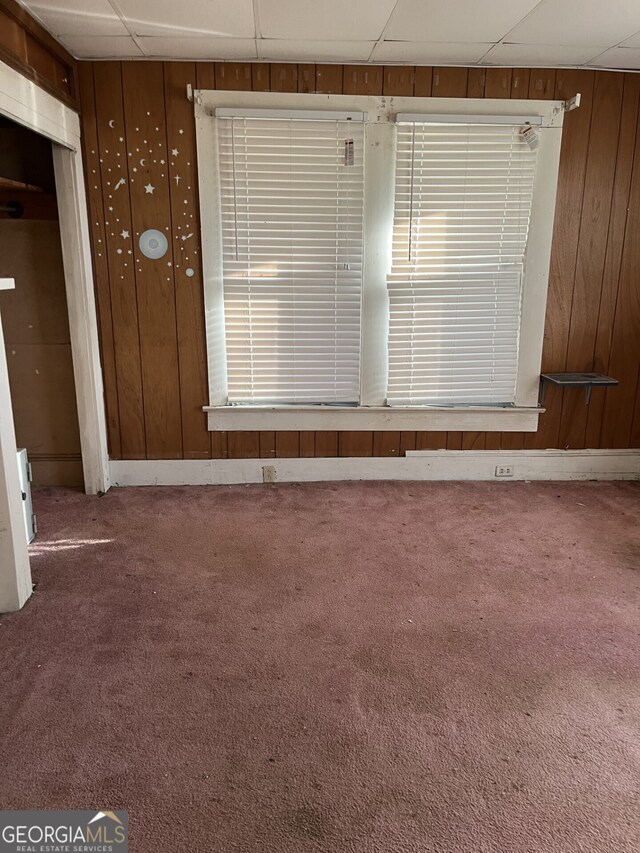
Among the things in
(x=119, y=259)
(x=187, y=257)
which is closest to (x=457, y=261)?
(x=187, y=257)

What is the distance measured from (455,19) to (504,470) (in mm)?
2570

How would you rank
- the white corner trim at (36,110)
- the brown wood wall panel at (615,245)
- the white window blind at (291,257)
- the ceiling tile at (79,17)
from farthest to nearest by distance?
the brown wood wall panel at (615,245)
the white window blind at (291,257)
the ceiling tile at (79,17)
the white corner trim at (36,110)

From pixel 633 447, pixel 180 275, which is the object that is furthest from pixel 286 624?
pixel 633 447

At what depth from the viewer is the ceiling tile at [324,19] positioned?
2605 mm

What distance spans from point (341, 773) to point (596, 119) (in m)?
3.71

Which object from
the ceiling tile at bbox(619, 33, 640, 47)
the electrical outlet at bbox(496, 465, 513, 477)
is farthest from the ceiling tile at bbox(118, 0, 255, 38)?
the electrical outlet at bbox(496, 465, 513, 477)

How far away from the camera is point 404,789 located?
1.59 m

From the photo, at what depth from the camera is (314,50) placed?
124 inches

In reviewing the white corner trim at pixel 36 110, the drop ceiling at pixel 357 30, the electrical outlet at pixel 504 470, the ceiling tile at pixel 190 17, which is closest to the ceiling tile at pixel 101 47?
the drop ceiling at pixel 357 30

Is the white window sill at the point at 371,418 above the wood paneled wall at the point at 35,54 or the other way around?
the other way around

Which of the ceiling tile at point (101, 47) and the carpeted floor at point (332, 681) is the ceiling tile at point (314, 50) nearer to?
the ceiling tile at point (101, 47)

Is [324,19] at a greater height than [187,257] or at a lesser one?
greater

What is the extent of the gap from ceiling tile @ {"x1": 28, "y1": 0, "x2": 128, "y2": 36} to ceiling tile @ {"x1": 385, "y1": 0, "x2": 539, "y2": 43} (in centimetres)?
132

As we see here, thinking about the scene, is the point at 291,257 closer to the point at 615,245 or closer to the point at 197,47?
the point at 197,47
